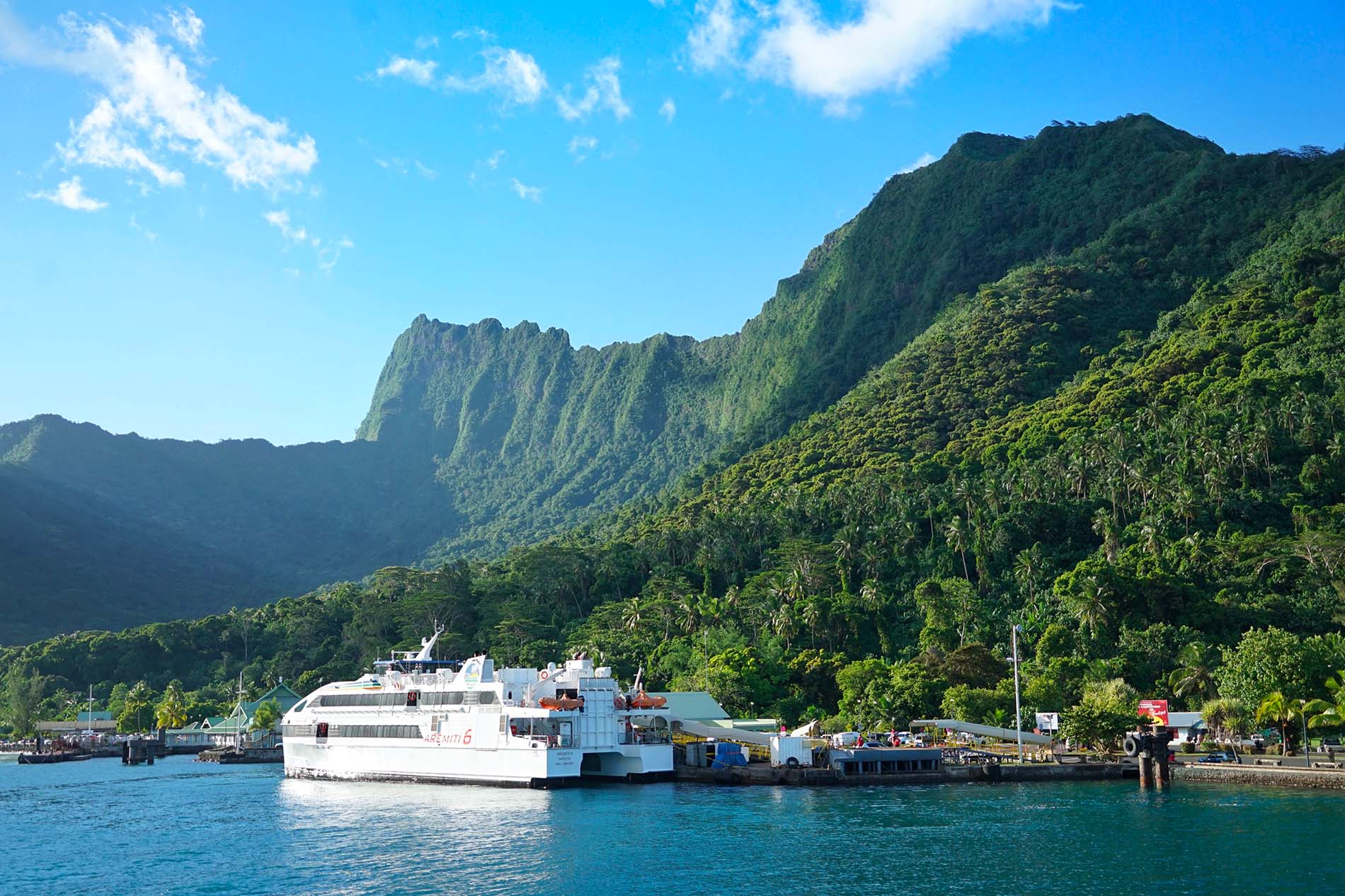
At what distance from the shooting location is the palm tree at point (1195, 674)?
8169cm

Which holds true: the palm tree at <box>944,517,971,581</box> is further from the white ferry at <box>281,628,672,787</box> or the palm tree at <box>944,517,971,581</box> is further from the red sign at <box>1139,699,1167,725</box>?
the white ferry at <box>281,628,672,787</box>

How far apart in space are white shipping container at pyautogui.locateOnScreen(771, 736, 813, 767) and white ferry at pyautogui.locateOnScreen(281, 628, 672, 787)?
6765 mm

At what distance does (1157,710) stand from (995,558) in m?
38.2

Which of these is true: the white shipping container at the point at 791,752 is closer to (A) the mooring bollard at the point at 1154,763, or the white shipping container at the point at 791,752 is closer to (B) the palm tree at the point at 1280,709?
(A) the mooring bollard at the point at 1154,763

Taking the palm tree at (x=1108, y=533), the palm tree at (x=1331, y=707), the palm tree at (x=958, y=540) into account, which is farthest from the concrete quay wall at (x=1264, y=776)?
the palm tree at (x=958, y=540)

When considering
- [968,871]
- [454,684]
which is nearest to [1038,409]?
[454,684]

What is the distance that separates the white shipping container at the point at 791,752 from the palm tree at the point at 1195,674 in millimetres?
28546

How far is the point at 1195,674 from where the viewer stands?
269ft

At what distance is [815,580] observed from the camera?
117m

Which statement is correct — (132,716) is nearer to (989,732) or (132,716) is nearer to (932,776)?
(989,732)

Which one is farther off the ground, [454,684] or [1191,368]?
[1191,368]

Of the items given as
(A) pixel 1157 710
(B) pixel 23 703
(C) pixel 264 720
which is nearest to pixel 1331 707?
(A) pixel 1157 710

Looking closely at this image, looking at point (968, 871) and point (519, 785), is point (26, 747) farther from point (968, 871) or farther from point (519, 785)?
point (968, 871)

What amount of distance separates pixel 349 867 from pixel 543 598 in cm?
10184
